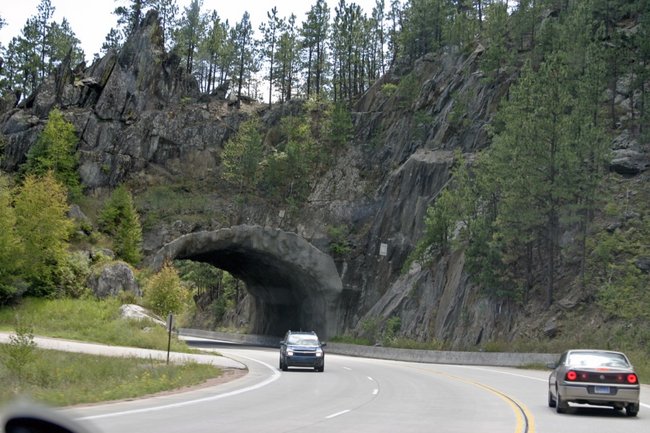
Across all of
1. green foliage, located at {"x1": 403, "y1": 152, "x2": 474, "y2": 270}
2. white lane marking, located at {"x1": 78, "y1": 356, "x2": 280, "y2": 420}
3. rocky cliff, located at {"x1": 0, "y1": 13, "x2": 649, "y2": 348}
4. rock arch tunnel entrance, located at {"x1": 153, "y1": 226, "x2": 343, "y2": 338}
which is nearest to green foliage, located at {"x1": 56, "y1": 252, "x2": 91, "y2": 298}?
rock arch tunnel entrance, located at {"x1": 153, "y1": 226, "x2": 343, "y2": 338}

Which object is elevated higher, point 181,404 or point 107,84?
point 107,84

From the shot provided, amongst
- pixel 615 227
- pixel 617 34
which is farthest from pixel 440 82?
pixel 615 227

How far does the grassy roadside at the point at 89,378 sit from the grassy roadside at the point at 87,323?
13.6 m

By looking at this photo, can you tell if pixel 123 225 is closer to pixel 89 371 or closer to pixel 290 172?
pixel 290 172

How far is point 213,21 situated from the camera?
100562 mm

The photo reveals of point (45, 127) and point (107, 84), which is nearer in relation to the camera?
point (45, 127)

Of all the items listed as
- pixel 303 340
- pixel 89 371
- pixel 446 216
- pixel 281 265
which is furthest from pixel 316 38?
pixel 89 371

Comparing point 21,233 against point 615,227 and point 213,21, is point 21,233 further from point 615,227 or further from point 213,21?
point 213,21

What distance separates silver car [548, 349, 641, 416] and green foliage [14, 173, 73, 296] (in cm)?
3981

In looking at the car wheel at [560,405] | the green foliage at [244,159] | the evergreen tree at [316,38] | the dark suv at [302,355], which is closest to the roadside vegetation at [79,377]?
the dark suv at [302,355]

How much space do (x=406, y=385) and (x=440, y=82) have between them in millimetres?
47219

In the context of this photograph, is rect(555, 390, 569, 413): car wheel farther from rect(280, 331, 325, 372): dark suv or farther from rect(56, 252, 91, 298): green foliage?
rect(56, 252, 91, 298): green foliage

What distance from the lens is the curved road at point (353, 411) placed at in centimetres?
1296

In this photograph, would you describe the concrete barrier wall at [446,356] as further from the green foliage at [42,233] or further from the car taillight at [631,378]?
the green foliage at [42,233]
